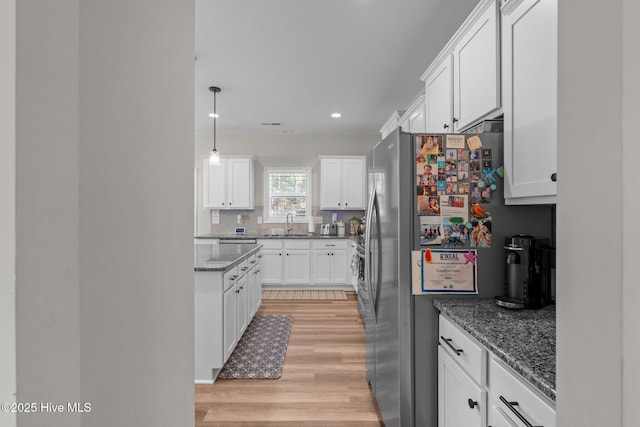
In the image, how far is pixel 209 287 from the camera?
267 centimetres

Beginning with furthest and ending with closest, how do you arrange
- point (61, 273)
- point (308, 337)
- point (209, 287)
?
point (308, 337) → point (209, 287) → point (61, 273)

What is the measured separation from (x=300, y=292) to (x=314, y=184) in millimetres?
2066

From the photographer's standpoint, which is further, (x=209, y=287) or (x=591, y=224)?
(x=209, y=287)

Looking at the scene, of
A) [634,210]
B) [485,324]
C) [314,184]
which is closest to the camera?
[634,210]

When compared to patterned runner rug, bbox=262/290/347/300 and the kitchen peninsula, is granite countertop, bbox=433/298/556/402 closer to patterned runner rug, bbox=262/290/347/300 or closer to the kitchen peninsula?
the kitchen peninsula

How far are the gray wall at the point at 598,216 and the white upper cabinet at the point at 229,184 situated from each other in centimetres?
587

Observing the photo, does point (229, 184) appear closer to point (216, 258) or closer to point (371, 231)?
point (216, 258)

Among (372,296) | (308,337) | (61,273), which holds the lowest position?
(308,337)

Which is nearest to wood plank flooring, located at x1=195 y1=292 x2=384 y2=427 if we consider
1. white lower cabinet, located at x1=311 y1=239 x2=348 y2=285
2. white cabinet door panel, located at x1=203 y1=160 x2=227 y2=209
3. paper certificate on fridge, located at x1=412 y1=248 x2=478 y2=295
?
paper certificate on fridge, located at x1=412 y1=248 x2=478 y2=295

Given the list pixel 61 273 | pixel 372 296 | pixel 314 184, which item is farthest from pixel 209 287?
pixel 314 184

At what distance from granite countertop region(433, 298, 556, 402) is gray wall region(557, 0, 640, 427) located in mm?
330

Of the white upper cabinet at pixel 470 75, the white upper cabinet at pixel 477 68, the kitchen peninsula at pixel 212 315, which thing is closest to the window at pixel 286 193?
the kitchen peninsula at pixel 212 315

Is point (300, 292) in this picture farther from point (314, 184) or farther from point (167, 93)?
point (167, 93)

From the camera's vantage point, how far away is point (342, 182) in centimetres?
632
